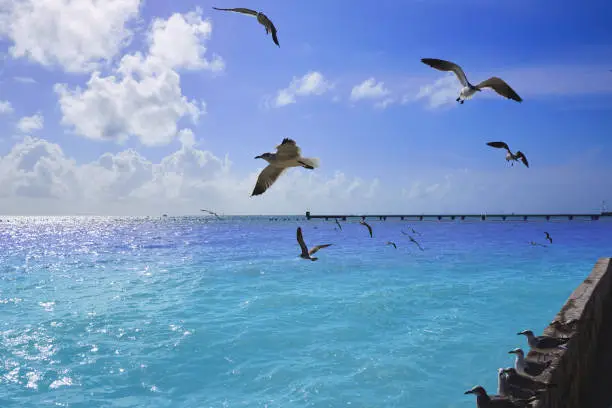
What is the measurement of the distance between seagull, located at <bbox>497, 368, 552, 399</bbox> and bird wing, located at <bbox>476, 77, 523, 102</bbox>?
4510mm

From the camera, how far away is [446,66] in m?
8.44

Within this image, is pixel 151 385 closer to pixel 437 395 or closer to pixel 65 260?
pixel 437 395

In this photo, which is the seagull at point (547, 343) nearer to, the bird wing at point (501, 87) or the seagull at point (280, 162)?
the bird wing at point (501, 87)

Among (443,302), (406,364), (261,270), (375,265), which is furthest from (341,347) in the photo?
(375,265)

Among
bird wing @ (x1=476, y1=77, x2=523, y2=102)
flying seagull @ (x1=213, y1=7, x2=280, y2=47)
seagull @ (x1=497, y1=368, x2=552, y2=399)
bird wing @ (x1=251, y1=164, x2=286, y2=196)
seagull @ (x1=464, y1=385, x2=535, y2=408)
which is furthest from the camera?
bird wing @ (x1=251, y1=164, x2=286, y2=196)

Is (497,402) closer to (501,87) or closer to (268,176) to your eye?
(268,176)

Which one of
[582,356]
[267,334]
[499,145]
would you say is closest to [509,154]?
[499,145]

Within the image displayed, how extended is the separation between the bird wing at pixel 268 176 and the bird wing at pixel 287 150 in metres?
0.36

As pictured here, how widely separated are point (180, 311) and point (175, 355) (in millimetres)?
5274

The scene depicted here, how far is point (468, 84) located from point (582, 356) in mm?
5119

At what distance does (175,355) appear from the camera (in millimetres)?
13109

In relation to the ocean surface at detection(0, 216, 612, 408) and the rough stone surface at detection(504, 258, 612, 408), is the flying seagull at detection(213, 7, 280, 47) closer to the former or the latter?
the rough stone surface at detection(504, 258, 612, 408)

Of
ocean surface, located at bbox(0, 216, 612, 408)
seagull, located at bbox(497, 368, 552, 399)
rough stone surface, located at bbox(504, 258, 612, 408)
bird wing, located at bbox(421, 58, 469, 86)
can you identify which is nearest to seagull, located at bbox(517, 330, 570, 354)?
rough stone surface, located at bbox(504, 258, 612, 408)

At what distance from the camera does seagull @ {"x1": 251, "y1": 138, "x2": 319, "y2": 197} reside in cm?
770
